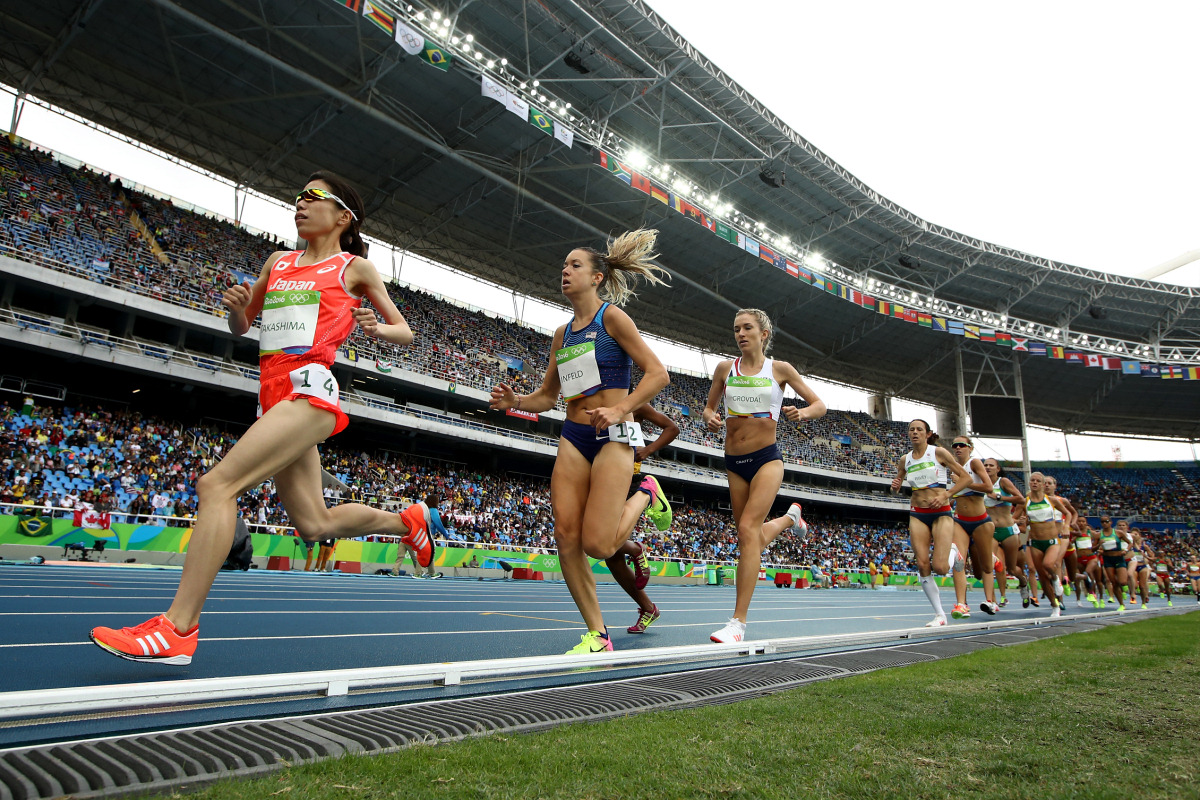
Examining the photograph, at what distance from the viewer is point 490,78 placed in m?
19.6

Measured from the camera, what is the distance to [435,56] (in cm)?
1825

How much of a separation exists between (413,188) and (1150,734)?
94.8ft

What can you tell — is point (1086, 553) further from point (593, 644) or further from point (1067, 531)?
point (593, 644)

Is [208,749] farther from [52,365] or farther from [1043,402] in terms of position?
[1043,402]

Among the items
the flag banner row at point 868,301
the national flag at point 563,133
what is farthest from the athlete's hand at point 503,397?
the flag banner row at point 868,301

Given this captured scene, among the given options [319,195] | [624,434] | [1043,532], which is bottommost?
[1043,532]

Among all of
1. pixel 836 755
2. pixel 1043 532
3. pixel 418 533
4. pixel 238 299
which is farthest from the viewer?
pixel 1043 532

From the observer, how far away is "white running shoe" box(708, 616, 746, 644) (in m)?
4.27

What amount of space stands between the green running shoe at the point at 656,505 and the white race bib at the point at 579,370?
4.83 feet

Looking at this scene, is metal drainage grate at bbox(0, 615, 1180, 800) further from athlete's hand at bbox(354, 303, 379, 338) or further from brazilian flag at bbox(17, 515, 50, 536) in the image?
brazilian flag at bbox(17, 515, 50, 536)

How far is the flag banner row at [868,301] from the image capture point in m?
24.3

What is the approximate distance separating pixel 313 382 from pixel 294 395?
0.30 ft

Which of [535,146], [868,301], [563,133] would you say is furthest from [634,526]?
[868,301]

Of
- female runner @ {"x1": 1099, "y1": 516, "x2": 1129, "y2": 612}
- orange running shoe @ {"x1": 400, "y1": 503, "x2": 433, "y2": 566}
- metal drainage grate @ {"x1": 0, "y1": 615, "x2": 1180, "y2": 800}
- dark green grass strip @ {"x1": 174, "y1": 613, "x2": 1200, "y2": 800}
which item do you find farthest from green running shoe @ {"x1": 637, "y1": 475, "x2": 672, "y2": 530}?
female runner @ {"x1": 1099, "y1": 516, "x2": 1129, "y2": 612}
